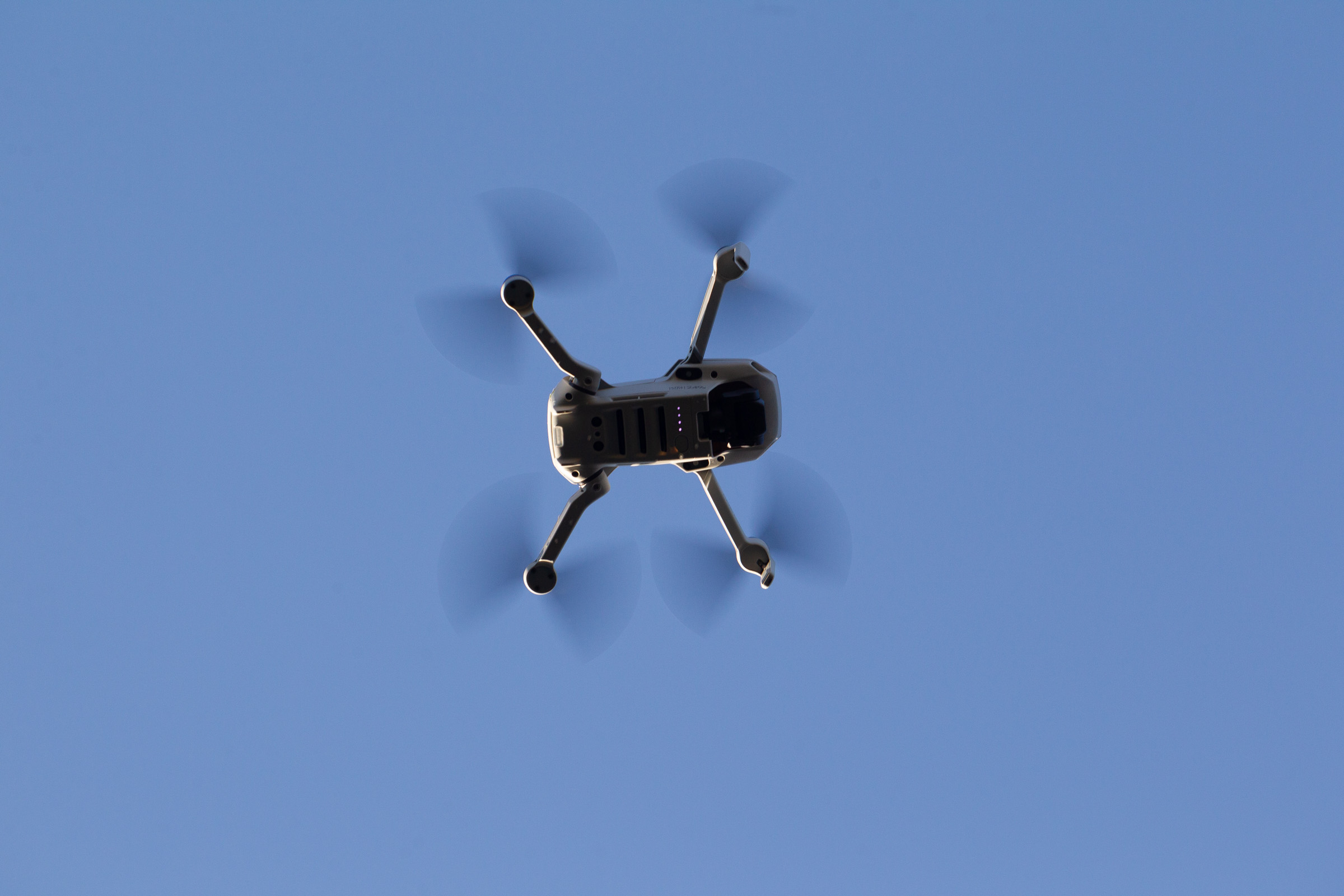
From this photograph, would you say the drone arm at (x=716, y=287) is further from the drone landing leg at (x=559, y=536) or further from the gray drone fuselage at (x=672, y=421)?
the drone landing leg at (x=559, y=536)

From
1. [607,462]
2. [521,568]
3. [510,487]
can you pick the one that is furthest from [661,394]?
[521,568]

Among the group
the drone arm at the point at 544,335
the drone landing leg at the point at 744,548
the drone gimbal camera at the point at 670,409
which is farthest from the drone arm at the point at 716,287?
the drone landing leg at the point at 744,548

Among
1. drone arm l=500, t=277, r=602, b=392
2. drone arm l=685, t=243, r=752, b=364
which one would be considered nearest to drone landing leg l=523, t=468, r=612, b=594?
drone arm l=500, t=277, r=602, b=392

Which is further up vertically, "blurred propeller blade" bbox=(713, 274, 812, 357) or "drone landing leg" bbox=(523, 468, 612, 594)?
"blurred propeller blade" bbox=(713, 274, 812, 357)

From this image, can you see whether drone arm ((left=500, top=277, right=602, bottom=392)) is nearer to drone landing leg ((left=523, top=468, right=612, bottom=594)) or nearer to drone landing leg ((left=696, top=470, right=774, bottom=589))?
drone landing leg ((left=523, top=468, right=612, bottom=594))

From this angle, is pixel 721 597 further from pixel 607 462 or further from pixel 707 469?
pixel 607 462

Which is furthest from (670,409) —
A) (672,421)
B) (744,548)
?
(744,548)

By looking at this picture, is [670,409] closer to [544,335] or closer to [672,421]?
[672,421]
